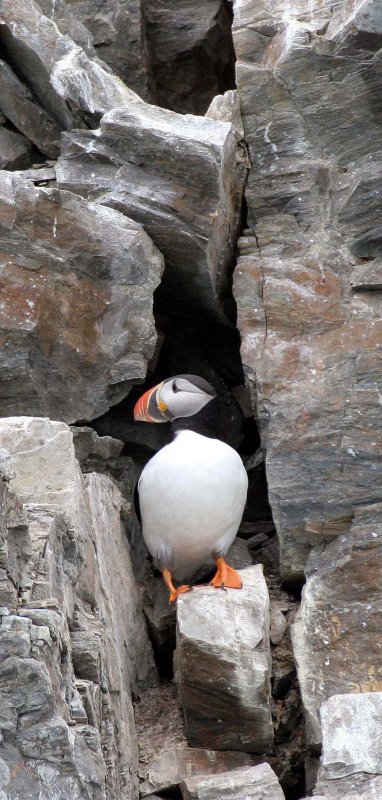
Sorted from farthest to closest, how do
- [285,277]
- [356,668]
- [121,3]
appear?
[121,3] → [285,277] → [356,668]

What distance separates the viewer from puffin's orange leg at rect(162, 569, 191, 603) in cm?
607

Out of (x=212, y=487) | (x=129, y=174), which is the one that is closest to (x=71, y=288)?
(x=129, y=174)

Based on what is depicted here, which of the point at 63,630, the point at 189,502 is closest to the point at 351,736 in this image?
the point at 63,630

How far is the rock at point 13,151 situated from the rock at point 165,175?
638 millimetres

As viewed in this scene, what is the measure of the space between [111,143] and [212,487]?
1988 mm

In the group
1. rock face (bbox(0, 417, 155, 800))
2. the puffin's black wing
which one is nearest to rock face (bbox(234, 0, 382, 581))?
the puffin's black wing

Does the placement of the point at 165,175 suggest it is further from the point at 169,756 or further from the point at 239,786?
the point at 239,786

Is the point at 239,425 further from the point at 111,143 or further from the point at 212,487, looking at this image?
the point at 111,143

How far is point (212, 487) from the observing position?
648cm

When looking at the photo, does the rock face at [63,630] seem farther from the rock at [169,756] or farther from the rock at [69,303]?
the rock at [69,303]

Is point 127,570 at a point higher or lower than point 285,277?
lower

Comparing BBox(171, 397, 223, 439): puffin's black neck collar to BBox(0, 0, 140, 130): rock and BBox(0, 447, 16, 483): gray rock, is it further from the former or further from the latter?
BBox(0, 447, 16, 483): gray rock

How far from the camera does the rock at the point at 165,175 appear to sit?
6.83m

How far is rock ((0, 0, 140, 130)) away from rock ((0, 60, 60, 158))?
51 millimetres
